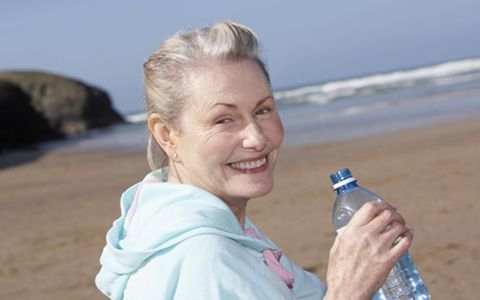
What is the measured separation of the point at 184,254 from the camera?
1.83 m

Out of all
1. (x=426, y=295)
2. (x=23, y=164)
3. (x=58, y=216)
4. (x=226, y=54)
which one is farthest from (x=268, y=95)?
(x=23, y=164)

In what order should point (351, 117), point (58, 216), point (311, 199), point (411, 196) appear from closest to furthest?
point (411, 196) → point (311, 199) → point (58, 216) → point (351, 117)

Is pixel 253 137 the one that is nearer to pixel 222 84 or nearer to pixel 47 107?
pixel 222 84

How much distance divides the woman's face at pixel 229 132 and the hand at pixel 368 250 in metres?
0.29

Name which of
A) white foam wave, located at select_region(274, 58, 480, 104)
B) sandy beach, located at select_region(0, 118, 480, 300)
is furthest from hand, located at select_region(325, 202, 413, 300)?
white foam wave, located at select_region(274, 58, 480, 104)

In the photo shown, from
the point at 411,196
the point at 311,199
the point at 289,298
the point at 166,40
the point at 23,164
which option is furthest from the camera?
the point at 23,164

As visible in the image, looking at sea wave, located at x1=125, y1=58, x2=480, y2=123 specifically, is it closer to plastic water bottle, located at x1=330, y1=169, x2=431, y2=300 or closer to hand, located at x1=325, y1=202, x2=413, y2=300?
plastic water bottle, located at x1=330, y1=169, x2=431, y2=300

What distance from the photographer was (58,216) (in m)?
11.3

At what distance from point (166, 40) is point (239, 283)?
65 cm

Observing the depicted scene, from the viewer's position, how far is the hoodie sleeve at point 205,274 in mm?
1790

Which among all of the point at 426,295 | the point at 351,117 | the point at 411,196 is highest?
the point at 426,295

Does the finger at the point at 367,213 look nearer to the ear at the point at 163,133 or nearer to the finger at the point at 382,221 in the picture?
the finger at the point at 382,221

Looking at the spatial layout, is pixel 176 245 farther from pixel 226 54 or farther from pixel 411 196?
pixel 411 196

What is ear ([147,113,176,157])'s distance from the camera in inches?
83.3
